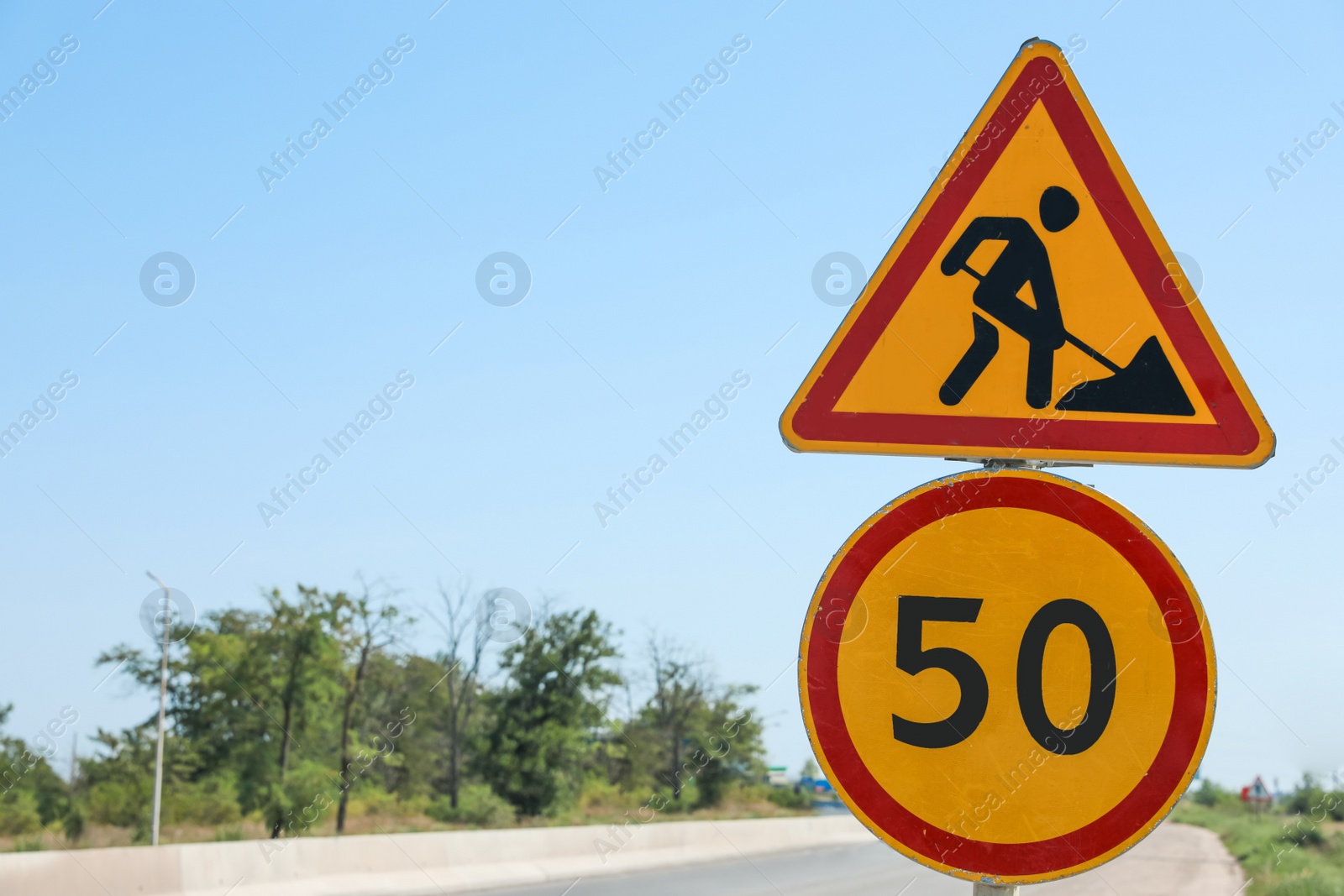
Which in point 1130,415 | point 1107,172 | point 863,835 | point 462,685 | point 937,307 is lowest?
point 863,835

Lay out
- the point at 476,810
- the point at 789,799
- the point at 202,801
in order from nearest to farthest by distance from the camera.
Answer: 1. the point at 202,801
2. the point at 476,810
3. the point at 789,799

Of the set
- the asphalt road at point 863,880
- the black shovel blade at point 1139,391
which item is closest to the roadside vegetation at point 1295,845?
the asphalt road at point 863,880

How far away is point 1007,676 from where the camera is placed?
84.7 inches

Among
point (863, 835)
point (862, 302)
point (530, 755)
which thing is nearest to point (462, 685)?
point (530, 755)

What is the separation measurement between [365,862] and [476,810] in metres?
25.2

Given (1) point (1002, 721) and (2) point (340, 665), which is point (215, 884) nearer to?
(1) point (1002, 721)

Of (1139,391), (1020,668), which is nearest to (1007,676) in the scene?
(1020,668)

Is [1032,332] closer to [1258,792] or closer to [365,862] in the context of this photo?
[365,862]

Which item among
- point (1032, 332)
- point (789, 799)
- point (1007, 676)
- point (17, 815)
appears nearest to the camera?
point (1007, 676)

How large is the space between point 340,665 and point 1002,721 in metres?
46.4

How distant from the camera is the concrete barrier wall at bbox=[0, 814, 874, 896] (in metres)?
16.6

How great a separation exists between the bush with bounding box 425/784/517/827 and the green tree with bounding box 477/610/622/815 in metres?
1.33

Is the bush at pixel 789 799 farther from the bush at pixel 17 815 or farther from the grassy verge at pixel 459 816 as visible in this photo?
the bush at pixel 17 815

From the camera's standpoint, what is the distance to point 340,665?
4597cm
